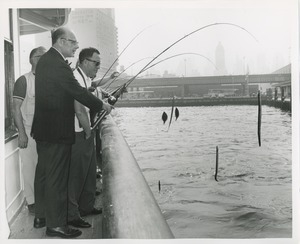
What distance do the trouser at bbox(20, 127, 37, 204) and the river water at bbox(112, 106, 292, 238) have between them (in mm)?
778

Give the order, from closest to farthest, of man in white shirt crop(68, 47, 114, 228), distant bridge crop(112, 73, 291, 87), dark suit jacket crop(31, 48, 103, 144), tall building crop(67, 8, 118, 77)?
dark suit jacket crop(31, 48, 103, 144)
man in white shirt crop(68, 47, 114, 228)
tall building crop(67, 8, 118, 77)
distant bridge crop(112, 73, 291, 87)

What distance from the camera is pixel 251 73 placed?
1.72 meters

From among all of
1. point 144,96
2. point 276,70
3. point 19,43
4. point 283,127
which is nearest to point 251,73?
point 276,70

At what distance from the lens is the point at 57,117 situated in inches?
45.2

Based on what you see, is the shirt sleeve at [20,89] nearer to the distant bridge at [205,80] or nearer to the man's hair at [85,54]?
the man's hair at [85,54]

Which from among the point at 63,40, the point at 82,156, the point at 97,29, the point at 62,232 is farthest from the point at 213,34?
the point at 62,232

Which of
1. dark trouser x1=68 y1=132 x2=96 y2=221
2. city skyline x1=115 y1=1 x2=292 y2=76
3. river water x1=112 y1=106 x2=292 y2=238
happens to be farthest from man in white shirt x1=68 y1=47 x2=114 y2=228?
river water x1=112 y1=106 x2=292 y2=238

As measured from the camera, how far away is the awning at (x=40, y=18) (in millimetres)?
1565

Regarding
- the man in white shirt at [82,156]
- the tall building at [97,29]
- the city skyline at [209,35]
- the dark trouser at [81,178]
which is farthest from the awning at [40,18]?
the dark trouser at [81,178]

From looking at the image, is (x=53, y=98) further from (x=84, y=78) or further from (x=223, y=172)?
(x=223, y=172)

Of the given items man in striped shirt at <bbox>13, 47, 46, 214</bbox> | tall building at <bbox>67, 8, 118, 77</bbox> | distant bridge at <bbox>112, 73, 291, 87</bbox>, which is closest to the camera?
man in striped shirt at <bbox>13, 47, 46, 214</bbox>

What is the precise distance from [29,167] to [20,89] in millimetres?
352

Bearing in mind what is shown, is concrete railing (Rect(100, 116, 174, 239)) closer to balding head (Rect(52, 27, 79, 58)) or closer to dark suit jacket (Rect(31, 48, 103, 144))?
dark suit jacket (Rect(31, 48, 103, 144))

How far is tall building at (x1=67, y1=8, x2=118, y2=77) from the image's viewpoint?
155 cm
